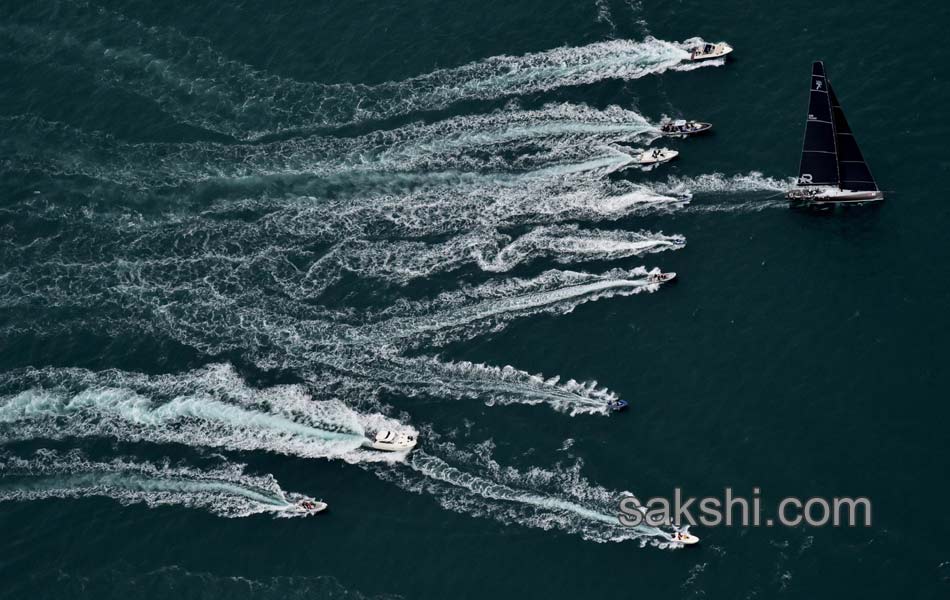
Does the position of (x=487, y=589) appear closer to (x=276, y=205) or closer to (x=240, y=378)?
(x=240, y=378)

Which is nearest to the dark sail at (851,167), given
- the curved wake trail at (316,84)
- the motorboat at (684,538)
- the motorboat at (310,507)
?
the curved wake trail at (316,84)

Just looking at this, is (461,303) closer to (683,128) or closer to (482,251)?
(482,251)

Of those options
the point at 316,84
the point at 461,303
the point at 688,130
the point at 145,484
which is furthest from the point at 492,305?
the point at 316,84

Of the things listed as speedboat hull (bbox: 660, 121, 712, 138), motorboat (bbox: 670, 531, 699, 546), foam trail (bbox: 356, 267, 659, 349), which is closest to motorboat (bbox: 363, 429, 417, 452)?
foam trail (bbox: 356, 267, 659, 349)

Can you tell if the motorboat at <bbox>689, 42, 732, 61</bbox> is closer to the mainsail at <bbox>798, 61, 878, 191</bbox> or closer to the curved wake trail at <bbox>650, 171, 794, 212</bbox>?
the mainsail at <bbox>798, 61, 878, 191</bbox>

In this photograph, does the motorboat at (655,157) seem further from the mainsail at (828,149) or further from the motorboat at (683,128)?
the mainsail at (828,149)

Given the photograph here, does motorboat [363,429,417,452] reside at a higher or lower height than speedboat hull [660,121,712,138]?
lower
